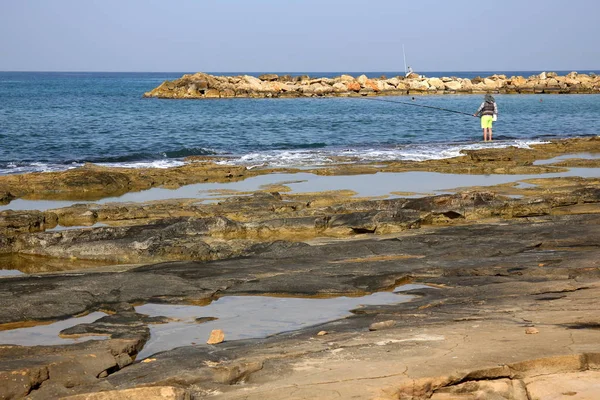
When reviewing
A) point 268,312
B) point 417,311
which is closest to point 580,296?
point 417,311

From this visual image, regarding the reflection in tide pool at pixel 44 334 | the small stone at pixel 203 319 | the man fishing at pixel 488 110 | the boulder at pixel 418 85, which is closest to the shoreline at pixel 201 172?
the man fishing at pixel 488 110

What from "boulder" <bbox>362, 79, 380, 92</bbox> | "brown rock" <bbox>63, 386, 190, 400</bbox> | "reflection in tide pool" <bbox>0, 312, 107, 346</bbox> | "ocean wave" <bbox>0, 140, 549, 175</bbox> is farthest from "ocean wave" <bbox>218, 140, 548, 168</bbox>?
"boulder" <bbox>362, 79, 380, 92</bbox>

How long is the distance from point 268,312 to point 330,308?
2.40 ft

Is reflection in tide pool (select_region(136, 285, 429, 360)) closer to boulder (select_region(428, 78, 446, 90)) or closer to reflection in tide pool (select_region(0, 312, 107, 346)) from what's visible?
reflection in tide pool (select_region(0, 312, 107, 346))

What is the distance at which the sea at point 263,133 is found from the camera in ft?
91.9

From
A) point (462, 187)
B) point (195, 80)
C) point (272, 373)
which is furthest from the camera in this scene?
point (195, 80)

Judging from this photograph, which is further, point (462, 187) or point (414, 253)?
point (462, 187)

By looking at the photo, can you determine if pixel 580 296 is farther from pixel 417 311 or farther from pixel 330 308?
pixel 330 308

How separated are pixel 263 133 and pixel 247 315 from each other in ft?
101

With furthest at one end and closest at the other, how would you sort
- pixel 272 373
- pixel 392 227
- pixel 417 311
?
pixel 392 227 → pixel 417 311 → pixel 272 373

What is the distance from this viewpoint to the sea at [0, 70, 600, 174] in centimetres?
2802

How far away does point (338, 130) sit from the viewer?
133 feet

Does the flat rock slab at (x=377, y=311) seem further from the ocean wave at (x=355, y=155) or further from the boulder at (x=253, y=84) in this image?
the boulder at (x=253, y=84)

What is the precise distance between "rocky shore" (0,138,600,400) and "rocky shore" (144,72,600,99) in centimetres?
6158
